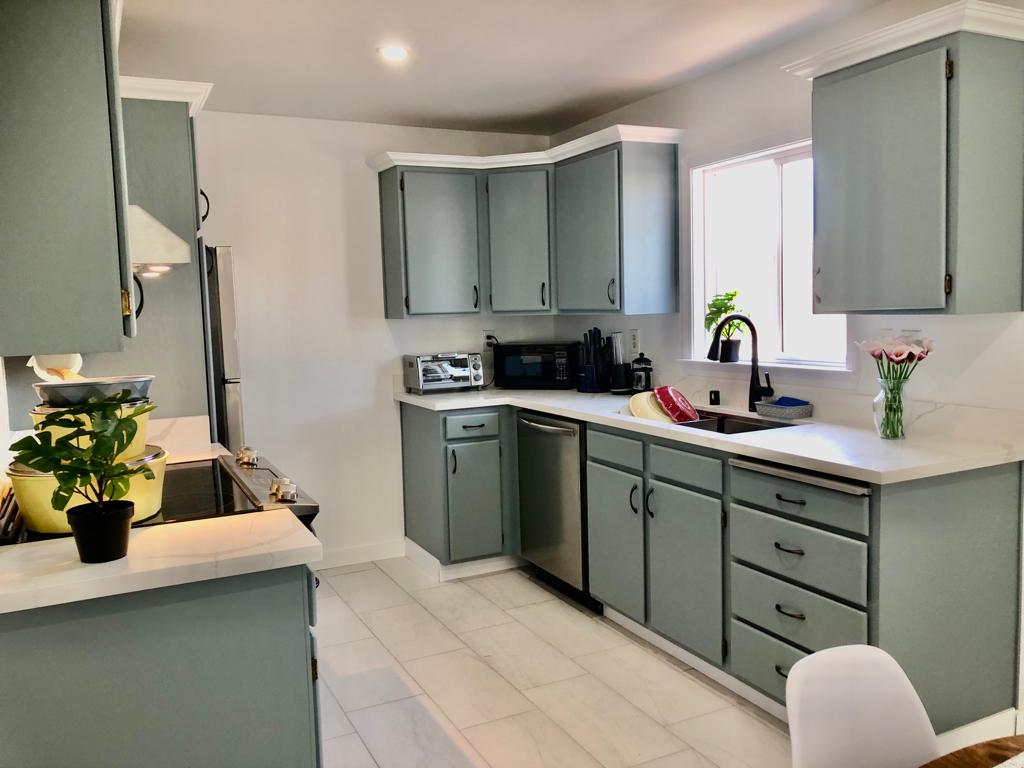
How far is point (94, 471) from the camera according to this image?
5.50ft

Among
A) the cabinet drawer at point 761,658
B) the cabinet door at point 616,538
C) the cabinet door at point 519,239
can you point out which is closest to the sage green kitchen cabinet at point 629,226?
the cabinet door at point 519,239

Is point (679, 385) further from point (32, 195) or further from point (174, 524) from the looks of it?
point (32, 195)

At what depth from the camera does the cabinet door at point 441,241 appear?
438 centimetres

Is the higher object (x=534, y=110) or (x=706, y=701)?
(x=534, y=110)

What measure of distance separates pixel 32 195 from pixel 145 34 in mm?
1668

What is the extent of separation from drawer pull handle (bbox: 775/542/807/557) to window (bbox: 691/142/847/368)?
95 centimetres

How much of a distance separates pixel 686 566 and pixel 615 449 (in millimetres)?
601

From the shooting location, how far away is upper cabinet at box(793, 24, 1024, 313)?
7.94ft

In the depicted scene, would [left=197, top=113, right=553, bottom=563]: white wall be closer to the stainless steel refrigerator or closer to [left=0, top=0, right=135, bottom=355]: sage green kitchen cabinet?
the stainless steel refrigerator

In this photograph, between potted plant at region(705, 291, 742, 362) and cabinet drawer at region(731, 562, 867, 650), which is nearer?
cabinet drawer at region(731, 562, 867, 650)

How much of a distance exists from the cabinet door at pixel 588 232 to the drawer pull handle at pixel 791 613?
1.75 metres

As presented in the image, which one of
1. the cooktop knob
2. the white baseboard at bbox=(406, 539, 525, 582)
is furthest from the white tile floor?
the cooktop knob

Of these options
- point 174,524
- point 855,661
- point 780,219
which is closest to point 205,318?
point 174,524

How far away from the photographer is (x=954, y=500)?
2459 millimetres
